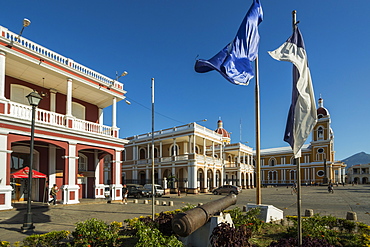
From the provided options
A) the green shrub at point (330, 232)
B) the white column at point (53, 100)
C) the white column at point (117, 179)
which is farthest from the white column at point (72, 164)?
the green shrub at point (330, 232)

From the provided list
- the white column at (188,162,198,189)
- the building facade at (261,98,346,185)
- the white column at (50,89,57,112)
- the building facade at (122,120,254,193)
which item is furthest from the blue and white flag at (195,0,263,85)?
the building facade at (261,98,346,185)

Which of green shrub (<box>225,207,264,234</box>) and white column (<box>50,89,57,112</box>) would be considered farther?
white column (<box>50,89,57,112</box>)

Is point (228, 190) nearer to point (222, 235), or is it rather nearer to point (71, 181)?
point (71, 181)

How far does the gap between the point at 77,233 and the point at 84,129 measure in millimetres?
12783

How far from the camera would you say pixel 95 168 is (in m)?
21.2

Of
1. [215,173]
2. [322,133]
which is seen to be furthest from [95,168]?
[322,133]

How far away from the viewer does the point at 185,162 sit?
3409 centimetres

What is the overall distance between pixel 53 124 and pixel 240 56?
39.3 ft

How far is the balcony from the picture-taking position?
555 inches

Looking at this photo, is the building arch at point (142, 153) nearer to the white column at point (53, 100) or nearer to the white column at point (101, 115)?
the white column at point (101, 115)

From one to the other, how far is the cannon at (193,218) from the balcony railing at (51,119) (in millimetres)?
12143

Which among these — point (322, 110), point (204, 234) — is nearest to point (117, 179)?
point (204, 234)

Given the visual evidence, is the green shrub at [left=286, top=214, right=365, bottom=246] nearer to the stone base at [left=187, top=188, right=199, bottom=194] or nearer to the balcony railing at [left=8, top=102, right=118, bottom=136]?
the balcony railing at [left=8, top=102, right=118, bottom=136]

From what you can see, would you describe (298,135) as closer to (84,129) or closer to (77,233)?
(77,233)
